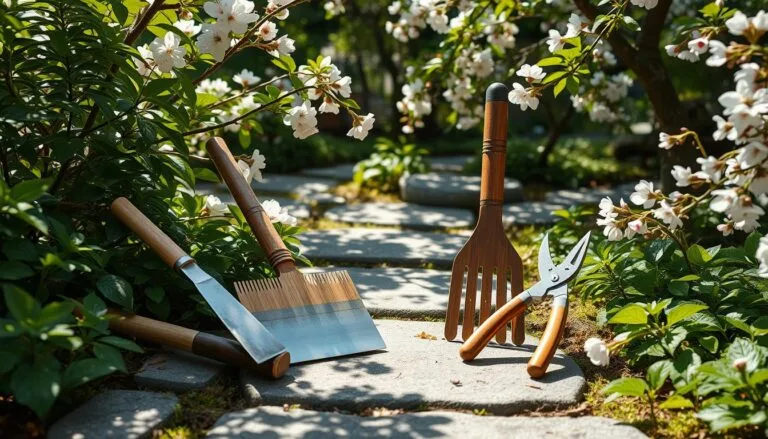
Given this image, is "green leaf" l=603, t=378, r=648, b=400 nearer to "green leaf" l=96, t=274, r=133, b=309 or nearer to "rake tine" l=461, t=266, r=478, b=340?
"rake tine" l=461, t=266, r=478, b=340

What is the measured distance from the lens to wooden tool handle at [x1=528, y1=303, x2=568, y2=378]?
204cm

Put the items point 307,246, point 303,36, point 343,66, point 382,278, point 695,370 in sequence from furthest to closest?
point 343,66 → point 303,36 → point 307,246 → point 382,278 → point 695,370

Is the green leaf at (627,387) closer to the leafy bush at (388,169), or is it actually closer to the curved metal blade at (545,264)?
the curved metal blade at (545,264)

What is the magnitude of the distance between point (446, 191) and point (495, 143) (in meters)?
2.52

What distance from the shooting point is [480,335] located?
7.04 ft

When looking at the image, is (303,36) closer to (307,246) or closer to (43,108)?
(307,246)

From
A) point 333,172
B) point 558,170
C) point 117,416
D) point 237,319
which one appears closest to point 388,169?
point 333,172

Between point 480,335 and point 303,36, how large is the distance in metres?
10.2

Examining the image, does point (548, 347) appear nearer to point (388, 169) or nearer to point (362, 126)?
point (362, 126)

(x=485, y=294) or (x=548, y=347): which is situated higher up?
(x=485, y=294)

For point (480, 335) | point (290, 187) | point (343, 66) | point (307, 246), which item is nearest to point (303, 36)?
point (343, 66)

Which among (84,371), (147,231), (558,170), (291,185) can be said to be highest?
(558,170)

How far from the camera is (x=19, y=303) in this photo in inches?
65.1

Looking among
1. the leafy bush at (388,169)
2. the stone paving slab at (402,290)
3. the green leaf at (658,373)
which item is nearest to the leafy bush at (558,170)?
the leafy bush at (388,169)
